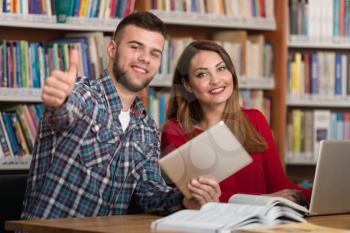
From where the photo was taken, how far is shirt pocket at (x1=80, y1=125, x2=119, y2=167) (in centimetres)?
251

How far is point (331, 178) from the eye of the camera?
230 cm

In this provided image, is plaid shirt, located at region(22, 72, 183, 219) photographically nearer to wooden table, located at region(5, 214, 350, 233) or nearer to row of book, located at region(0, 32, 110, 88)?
wooden table, located at region(5, 214, 350, 233)

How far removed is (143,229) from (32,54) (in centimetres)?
209

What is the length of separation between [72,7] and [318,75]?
64.1 inches

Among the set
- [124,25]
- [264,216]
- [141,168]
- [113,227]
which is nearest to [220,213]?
[264,216]

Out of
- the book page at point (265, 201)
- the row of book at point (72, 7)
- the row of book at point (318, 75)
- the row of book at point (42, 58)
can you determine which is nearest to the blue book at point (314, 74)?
the row of book at point (318, 75)

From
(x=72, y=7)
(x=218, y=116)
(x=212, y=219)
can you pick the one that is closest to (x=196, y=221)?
(x=212, y=219)

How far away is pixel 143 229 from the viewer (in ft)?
6.54

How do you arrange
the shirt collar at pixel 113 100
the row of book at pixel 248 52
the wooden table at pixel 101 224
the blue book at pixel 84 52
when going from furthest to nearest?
1. the row of book at pixel 248 52
2. the blue book at pixel 84 52
3. the shirt collar at pixel 113 100
4. the wooden table at pixel 101 224

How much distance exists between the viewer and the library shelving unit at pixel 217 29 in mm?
4051

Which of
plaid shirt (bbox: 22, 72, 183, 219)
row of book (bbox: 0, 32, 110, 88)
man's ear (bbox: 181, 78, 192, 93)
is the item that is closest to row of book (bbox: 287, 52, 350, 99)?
row of book (bbox: 0, 32, 110, 88)

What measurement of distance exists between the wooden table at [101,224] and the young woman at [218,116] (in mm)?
889

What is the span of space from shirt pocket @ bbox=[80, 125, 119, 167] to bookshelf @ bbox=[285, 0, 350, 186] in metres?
2.40

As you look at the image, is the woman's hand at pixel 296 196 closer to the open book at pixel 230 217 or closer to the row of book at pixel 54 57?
the open book at pixel 230 217
